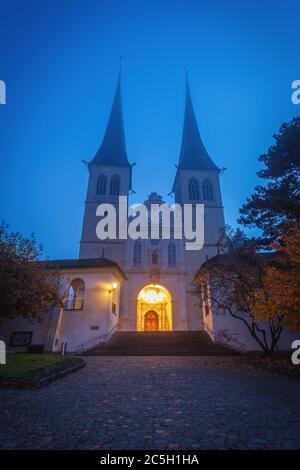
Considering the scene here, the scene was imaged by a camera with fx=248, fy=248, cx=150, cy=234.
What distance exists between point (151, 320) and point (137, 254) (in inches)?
356

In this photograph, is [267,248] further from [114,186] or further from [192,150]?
[192,150]

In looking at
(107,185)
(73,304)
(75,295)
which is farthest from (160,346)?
(107,185)

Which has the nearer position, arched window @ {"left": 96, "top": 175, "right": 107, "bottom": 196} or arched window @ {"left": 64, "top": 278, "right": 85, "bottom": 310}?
arched window @ {"left": 64, "top": 278, "right": 85, "bottom": 310}

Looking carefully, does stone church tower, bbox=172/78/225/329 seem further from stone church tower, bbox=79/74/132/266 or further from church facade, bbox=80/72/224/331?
stone church tower, bbox=79/74/132/266

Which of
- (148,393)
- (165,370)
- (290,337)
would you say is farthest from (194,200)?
(148,393)

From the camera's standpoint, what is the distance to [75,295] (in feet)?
70.9

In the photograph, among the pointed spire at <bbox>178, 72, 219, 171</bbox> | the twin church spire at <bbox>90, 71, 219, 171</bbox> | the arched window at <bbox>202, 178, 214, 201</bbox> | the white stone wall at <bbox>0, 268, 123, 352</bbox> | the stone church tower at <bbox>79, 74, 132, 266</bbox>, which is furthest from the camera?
the pointed spire at <bbox>178, 72, 219, 171</bbox>

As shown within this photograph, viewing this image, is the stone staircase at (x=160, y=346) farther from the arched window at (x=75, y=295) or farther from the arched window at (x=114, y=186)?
the arched window at (x=114, y=186)

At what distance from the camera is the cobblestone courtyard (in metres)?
3.48

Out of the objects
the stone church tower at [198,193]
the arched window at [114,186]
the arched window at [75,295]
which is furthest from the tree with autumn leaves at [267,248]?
the arched window at [114,186]

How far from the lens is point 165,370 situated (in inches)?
410

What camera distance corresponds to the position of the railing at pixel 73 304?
20609mm

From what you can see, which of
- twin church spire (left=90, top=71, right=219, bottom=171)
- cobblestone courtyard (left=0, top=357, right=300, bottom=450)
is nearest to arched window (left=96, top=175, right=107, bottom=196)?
twin church spire (left=90, top=71, right=219, bottom=171)

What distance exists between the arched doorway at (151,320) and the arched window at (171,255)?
271 inches
